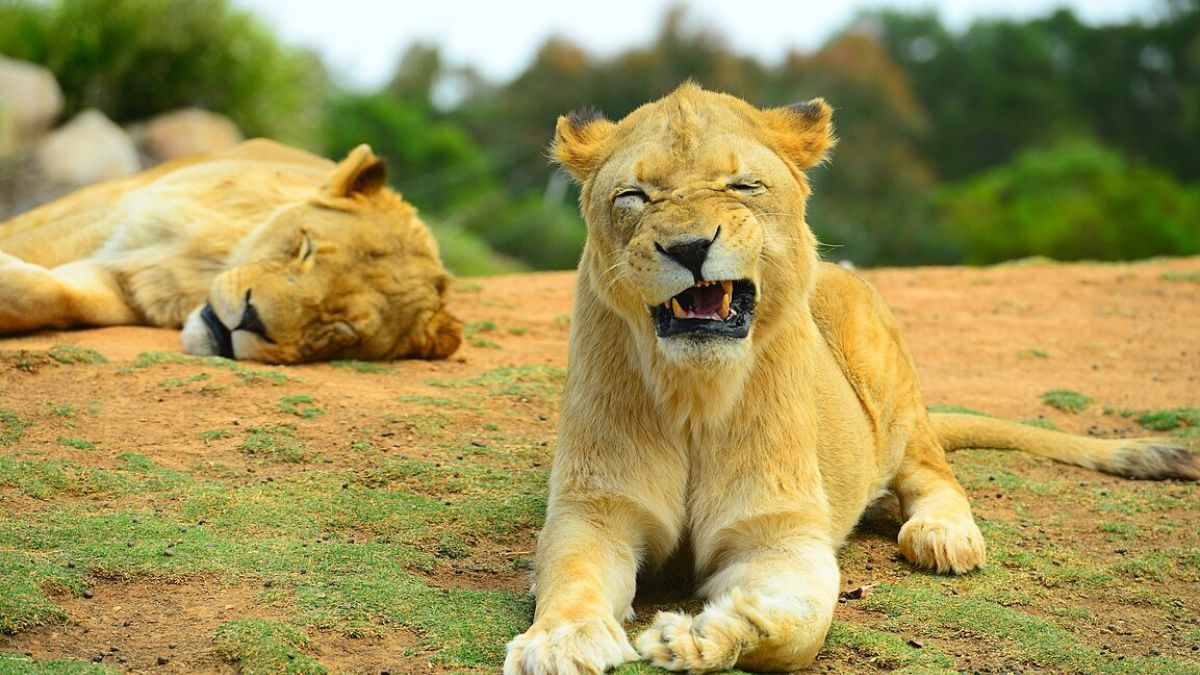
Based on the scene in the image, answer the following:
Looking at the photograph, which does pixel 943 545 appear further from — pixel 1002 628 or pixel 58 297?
pixel 58 297

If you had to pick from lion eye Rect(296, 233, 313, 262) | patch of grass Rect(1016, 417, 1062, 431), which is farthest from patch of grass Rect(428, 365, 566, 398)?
patch of grass Rect(1016, 417, 1062, 431)

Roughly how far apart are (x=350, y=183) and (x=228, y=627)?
3929 mm

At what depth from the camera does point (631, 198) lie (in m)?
3.96

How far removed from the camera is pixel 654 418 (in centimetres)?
416

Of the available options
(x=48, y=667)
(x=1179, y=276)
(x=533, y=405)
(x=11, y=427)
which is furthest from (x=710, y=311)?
(x=1179, y=276)

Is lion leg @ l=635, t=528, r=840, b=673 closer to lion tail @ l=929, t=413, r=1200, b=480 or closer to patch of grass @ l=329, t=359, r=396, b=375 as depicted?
lion tail @ l=929, t=413, r=1200, b=480

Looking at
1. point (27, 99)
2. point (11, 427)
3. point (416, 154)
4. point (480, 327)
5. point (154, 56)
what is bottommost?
point (416, 154)

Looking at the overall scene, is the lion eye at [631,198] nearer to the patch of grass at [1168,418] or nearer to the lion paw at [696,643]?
the lion paw at [696,643]

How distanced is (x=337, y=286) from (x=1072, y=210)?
A: 2808 cm

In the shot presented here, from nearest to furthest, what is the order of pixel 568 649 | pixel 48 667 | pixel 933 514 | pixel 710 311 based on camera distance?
pixel 48 667, pixel 568 649, pixel 710 311, pixel 933 514

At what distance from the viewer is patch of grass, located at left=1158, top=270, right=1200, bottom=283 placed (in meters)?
11.0

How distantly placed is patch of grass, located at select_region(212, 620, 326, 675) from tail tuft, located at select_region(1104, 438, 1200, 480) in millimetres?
3803

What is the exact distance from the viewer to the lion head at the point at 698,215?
3.75 metres

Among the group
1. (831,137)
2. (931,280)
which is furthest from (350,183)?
(931,280)
